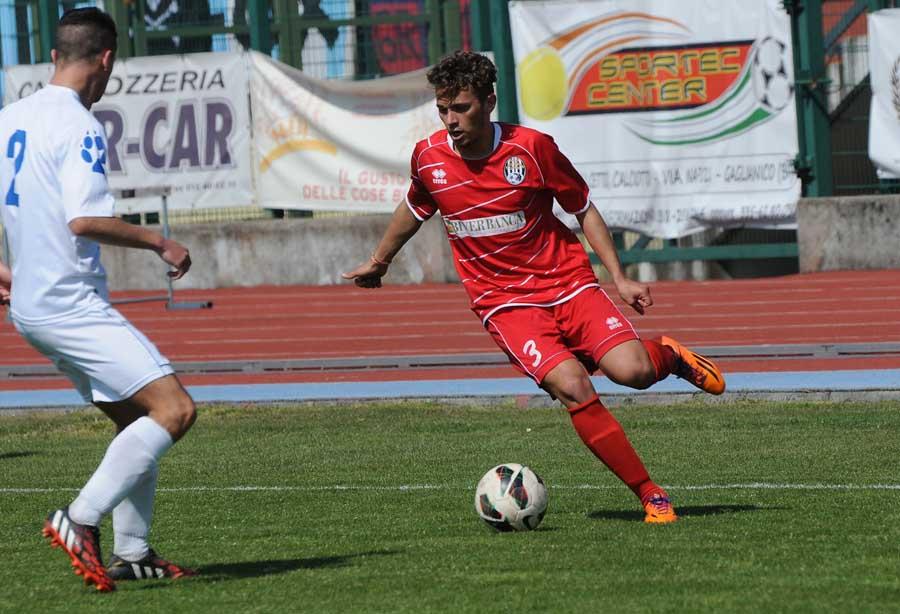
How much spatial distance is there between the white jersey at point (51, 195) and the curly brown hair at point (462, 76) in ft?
6.34

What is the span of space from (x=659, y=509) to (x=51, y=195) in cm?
287

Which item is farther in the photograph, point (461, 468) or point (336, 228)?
point (336, 228)

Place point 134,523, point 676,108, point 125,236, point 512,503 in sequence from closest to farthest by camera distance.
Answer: point 125,236, point 134,523, point 512,503, point 676,108

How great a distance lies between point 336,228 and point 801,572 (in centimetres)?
1614

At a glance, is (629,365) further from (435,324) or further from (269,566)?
(435,324)

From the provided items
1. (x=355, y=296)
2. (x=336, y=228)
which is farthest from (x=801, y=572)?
(x=336, y=228)

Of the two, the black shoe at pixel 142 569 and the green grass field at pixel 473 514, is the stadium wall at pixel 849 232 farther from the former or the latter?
the black shoe at pixel 142 569

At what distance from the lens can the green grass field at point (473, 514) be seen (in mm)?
5348

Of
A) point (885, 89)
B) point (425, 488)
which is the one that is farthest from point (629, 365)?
point (885, 89)

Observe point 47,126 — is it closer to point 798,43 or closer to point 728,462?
point 728,462

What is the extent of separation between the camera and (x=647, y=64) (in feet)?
64.1

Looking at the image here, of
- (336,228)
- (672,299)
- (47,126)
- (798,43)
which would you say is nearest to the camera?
(47,126)

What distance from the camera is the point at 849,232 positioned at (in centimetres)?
1894

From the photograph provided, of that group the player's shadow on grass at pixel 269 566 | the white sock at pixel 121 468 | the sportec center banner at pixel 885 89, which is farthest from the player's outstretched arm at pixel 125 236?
the sportec center banner at pixel 885 89
